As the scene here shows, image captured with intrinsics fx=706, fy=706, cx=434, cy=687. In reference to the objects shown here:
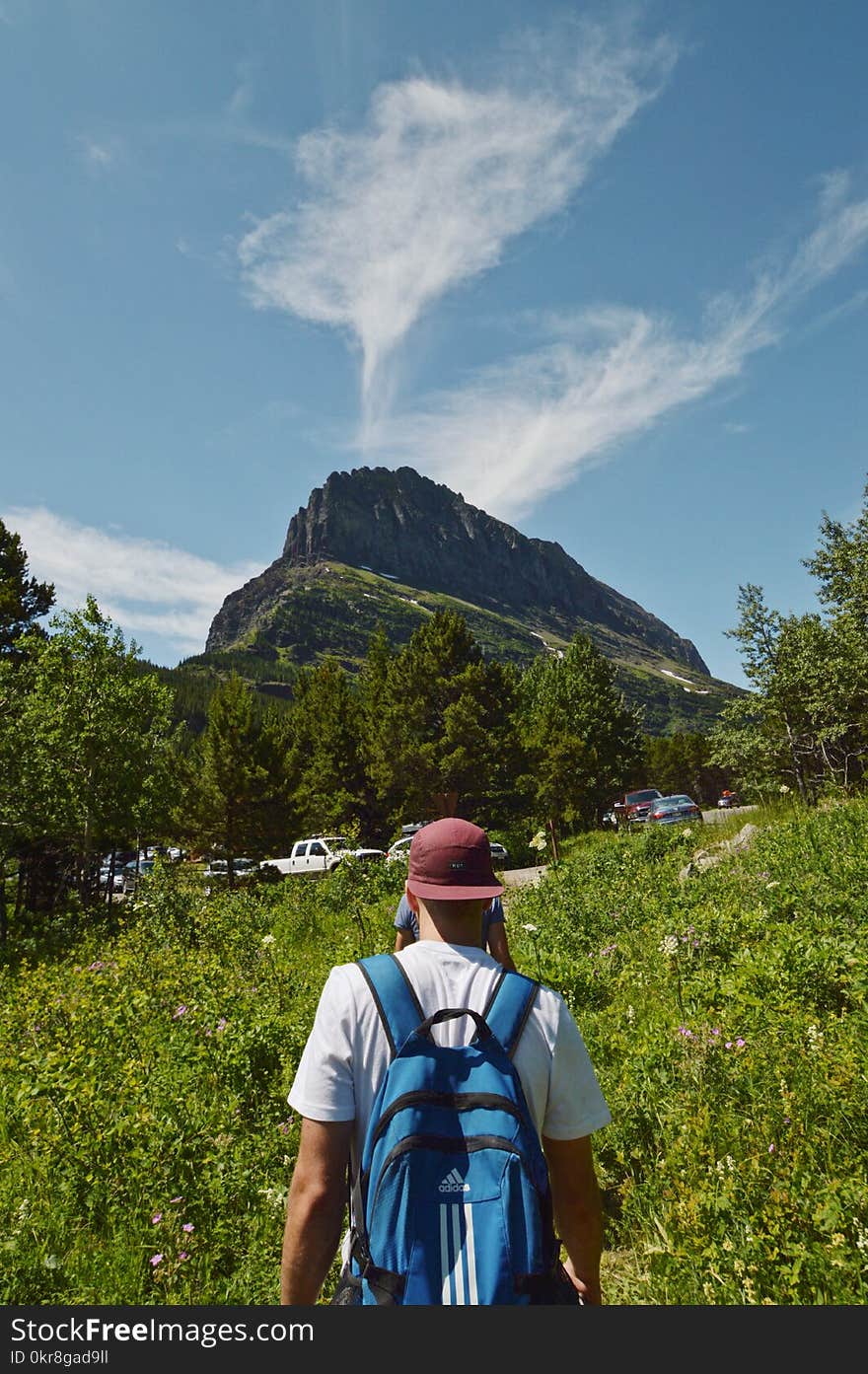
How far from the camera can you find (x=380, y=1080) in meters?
1.92

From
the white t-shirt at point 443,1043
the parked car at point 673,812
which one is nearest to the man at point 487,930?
the white t-shirt at point 443,1043

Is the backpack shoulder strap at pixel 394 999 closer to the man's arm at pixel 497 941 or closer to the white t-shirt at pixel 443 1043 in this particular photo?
the white t-shirt at pixel 443 1043

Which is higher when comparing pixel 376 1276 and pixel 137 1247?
pixel 376 1276

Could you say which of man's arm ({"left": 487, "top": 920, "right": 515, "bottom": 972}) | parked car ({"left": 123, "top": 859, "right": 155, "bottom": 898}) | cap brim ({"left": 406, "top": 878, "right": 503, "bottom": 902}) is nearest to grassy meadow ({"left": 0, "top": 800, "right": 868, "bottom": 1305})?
man's arm ({"left": 487, "top": 920, "right": 515, "bottom": 972})

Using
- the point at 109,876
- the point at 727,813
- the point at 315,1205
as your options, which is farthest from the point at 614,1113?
the point at 727,813

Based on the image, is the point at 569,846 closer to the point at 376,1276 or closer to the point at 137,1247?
the point at 137,1247

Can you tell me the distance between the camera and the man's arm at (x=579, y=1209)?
80.0 inches

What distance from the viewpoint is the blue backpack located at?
5.38 ft

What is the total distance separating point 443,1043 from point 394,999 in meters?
0.17

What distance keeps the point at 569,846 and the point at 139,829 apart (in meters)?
14.9

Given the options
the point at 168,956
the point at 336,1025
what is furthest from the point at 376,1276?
the point at 168,956

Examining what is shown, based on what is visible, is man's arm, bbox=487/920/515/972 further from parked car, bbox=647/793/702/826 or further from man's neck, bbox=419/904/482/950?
parked car, bbox=647/793/702/826

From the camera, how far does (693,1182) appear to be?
3.40m

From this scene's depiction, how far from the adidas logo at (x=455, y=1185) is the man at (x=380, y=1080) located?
0.97 feet
